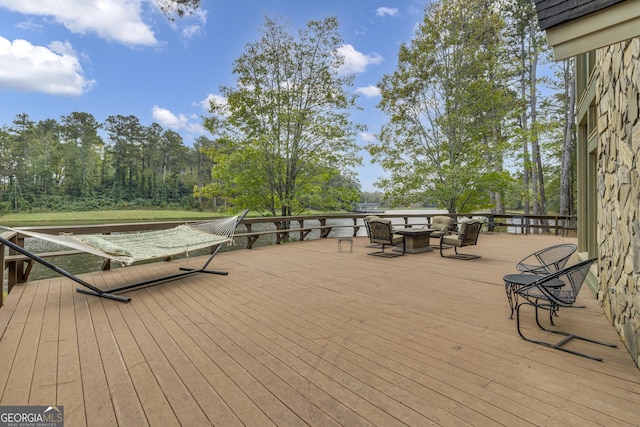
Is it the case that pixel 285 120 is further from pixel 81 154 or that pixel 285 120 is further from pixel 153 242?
pixel 81 154

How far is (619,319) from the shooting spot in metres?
2.36

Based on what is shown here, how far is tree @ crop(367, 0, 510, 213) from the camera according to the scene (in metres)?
10.5

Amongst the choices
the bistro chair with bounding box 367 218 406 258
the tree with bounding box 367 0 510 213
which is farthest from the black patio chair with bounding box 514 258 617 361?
the tree with bounding box 367 0 510 213

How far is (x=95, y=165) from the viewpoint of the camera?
26.1 meters

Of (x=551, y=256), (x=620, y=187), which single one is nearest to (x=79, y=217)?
(x=551, y=256)

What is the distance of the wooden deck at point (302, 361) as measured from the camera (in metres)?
1.46

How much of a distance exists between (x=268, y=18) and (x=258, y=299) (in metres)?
10.2

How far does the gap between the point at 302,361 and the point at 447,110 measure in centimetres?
1120

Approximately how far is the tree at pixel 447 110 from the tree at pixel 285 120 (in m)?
2.08

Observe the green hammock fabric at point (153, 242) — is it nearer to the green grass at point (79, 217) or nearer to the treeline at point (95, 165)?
the green grass at point (79, 217)

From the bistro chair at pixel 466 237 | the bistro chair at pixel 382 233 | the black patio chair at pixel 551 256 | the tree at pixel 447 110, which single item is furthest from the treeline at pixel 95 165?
the black patio chair at pixel 551 256

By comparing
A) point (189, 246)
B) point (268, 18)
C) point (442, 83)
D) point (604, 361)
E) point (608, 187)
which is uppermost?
point (268, 18)

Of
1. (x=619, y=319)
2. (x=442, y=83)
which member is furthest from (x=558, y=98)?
(x=619, y=319)

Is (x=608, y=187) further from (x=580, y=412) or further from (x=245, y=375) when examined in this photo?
(x=245, y=375)
